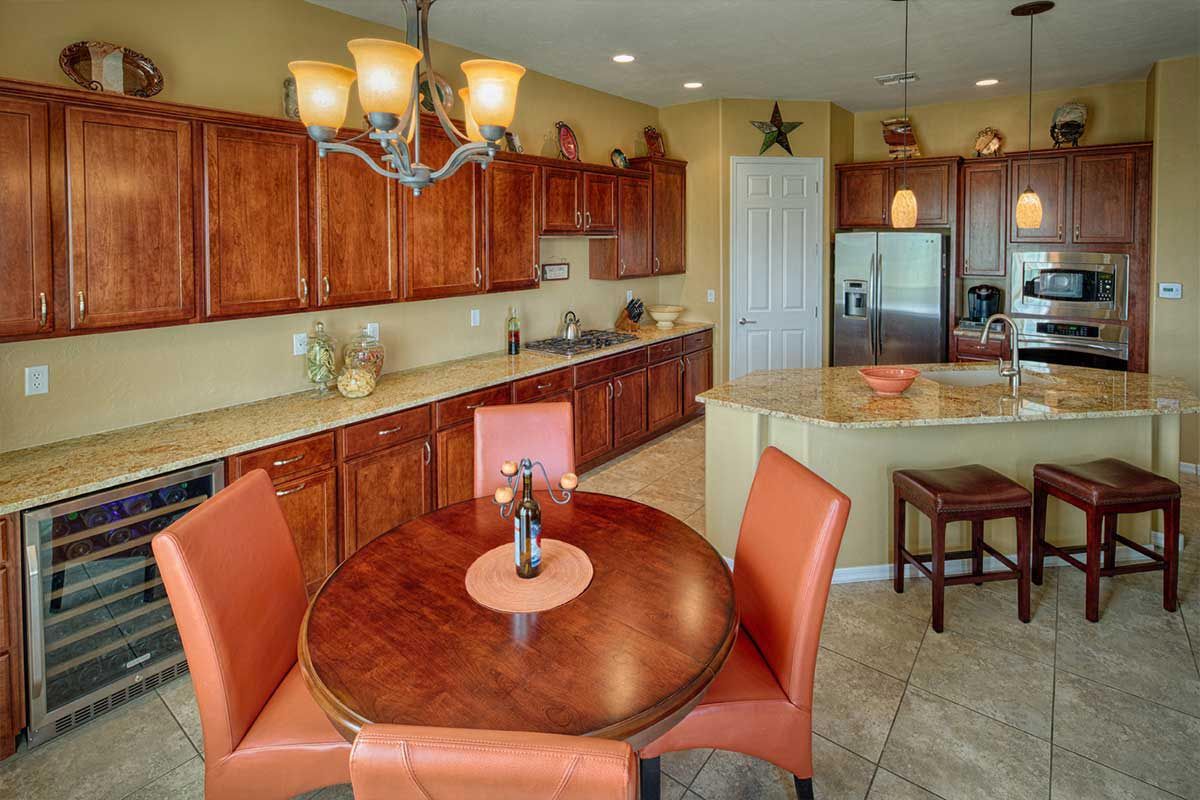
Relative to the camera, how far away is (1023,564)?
9.74ft

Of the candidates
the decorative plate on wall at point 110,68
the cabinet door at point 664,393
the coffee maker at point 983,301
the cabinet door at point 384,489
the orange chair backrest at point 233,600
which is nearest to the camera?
the orange chair backrest at point 233,600

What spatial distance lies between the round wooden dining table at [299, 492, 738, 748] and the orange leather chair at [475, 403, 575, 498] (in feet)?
1.92

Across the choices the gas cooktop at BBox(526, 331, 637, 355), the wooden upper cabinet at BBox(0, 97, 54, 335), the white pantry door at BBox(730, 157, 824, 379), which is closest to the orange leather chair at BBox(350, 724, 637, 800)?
the wooden upper cabinet at BBox(0, 97, 54, 335)

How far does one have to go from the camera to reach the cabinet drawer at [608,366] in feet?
16.1

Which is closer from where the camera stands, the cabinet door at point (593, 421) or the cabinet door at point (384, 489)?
the cabinet door at point (384, 489)

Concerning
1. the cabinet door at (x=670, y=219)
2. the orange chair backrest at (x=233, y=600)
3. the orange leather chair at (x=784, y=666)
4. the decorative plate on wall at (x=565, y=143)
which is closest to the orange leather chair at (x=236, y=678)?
the orange chair backrest at (x=233, y=600)

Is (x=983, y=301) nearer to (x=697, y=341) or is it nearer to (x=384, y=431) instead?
(x=697, y=341)

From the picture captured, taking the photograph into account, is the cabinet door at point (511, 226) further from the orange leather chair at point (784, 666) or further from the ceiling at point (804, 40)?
the orange leather chair at point (784, 666)

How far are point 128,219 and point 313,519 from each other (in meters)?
1.34

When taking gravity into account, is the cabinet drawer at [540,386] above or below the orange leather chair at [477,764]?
above

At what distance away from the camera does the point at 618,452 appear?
18.0 feet

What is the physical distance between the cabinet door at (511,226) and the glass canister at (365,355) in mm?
901

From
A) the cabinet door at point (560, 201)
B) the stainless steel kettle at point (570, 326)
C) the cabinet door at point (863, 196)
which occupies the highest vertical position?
the cabinet door at point (863, 196)

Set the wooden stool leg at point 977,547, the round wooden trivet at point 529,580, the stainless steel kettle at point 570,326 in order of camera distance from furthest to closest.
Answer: the stainless steel kettle at point 570,326 → the wooden stool leg at point 977,547 → the round wooden trivet at point 529,580
